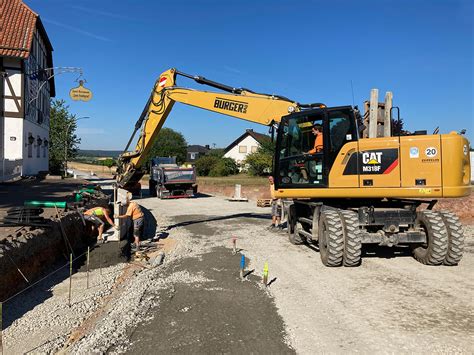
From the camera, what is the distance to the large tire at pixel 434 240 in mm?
8109

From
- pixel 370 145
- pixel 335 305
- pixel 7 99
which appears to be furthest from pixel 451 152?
pixel 7 99

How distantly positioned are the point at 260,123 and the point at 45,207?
6.85 m

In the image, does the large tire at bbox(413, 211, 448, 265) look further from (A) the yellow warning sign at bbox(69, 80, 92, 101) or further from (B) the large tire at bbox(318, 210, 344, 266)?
(A) the yellow warning sign at bbox(69, 80, 92, 101)

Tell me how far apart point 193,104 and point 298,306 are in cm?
818

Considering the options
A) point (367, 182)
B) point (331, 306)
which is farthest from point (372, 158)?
point (331, 306)

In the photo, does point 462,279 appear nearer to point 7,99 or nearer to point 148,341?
point 148,341

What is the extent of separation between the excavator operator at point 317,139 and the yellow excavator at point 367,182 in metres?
0.05

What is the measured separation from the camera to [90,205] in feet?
40.6

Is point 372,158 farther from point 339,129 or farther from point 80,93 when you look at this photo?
point 80,93

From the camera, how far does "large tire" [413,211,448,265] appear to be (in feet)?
26.6

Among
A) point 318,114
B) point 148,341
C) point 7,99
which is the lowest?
point 148,341

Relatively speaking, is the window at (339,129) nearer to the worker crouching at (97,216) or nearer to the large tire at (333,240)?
the large tire at (333,240)

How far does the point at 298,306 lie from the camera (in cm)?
589

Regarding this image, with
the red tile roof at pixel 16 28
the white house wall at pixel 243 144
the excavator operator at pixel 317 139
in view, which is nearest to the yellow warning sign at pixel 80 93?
the red tile roof at pixel 16 28
